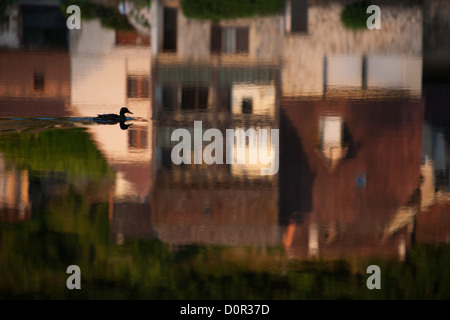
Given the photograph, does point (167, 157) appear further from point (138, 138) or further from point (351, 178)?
point (351, 178)

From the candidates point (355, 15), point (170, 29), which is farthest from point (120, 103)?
point (170, 29)

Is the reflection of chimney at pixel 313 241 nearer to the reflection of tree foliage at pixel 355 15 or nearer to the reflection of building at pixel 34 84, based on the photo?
the reflection of building at pixel 34 84

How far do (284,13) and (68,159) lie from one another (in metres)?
15.3

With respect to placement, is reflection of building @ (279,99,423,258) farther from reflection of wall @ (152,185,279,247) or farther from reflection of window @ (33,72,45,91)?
reflection of window @ (33,72,45,91)

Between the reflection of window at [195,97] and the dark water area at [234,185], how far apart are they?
0.21 ft

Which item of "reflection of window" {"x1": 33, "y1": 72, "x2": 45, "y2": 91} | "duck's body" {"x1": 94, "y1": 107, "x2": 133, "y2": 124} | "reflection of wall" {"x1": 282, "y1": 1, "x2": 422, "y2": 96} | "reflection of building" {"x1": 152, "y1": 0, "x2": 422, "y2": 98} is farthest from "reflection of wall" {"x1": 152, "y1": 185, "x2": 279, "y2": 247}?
"reflection of building" {"x1": 152, "y1": 0, "x2": 422, "y2": 98}

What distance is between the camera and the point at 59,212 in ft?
29.9

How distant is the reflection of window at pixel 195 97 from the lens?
19594 mm

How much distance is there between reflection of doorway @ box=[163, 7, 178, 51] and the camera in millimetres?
24906

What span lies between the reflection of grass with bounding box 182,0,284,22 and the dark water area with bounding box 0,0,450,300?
2958 millimetres

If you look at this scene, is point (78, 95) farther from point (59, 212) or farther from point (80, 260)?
point (80, 260)

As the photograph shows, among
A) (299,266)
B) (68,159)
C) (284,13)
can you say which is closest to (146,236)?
(299,266)

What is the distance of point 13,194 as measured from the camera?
969 centimetres

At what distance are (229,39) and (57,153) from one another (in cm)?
1455
